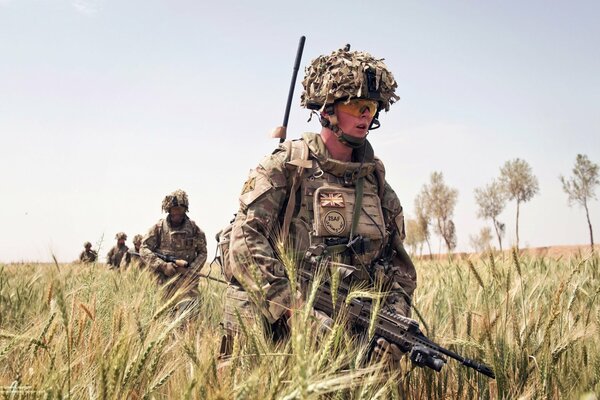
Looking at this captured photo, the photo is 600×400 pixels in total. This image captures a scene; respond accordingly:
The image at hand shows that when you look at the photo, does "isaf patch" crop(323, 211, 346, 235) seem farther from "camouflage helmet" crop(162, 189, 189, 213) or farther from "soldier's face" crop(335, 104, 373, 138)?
"camouflage helmet" crop(162, 189, 189, 213)

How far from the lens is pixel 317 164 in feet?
9.62

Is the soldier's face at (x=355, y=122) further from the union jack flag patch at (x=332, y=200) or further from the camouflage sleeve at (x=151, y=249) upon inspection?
the camouflage sleeve at (x=151, y=249)

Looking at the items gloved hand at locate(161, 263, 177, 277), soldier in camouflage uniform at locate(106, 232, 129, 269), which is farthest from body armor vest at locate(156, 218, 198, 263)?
soldier in camouflage uniform at locate(106, 232, 129, 269)

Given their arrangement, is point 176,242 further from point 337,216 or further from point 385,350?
point 385,350

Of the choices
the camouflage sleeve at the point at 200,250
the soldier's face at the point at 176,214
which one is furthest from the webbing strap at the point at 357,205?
the soldier's face at the point at 176,214

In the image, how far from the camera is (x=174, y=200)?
818 centimetres

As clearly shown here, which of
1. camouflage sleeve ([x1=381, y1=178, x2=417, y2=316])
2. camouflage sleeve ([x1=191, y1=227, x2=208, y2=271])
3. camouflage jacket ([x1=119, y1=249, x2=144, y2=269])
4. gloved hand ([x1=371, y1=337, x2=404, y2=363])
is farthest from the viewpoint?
camouflage sleeve ([x1=191, y1=227, x2=208, y2=271])

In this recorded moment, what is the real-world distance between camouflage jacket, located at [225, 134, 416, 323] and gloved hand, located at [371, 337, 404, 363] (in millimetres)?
446

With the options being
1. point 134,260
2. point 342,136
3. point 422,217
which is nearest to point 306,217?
point 342,136

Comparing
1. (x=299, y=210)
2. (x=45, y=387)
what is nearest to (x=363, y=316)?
(x=299, y=210)

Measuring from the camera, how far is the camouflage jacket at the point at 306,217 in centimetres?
267

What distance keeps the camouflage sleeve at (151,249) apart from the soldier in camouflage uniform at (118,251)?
8580 mm

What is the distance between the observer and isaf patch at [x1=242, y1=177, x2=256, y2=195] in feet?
9.20

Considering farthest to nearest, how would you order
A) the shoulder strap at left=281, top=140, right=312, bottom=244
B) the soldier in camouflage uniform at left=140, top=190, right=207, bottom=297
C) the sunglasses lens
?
the soldier in camouflage uniform at left=140, top=190, right=207, bottom=297 → the sunglasses lens → the shoulder strap at left=281, top=140, right=312, bottom=244
